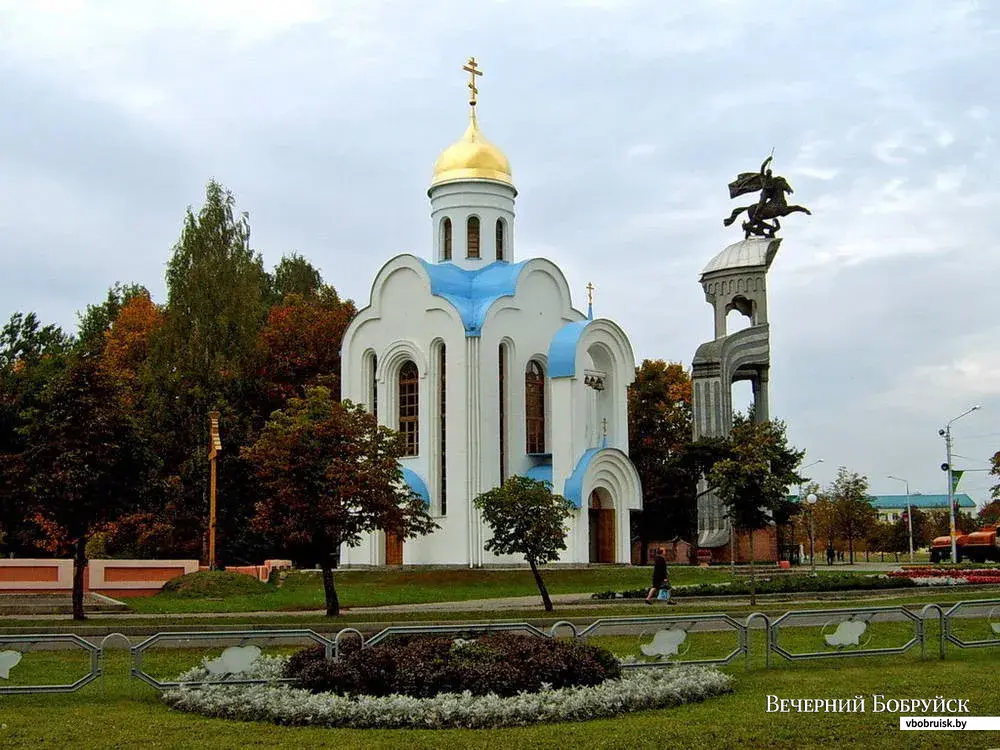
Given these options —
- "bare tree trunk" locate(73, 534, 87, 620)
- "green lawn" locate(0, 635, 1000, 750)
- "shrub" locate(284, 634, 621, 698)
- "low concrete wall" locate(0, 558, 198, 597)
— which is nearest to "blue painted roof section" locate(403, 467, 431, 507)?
"low concrete wall" locate(0, 558, 198, 597)

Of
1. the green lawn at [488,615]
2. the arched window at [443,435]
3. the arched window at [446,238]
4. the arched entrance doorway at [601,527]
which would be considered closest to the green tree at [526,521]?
the green lawn at [488,615]

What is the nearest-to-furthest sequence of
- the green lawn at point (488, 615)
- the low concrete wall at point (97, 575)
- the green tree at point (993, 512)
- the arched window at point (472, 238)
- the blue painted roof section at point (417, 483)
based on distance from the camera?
the green lawn at point (488, 615) → the low concrete wall at point (97, 575) → the blue painted roof section at point (417, 483) → the arched window at point (472, 238) → the green tree at point (993, 512)

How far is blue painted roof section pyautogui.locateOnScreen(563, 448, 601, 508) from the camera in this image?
37781mm

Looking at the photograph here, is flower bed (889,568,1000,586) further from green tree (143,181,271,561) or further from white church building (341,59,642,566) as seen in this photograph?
green tree (143,181,271,561)

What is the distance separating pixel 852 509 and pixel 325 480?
148 feet

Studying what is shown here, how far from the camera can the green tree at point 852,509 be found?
206ft

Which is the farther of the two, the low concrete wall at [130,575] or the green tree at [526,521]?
the low concrete wall at [130,575]

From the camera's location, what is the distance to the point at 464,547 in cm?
3747

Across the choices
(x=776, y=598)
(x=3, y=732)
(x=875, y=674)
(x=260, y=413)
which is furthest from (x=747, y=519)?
(x=260, y=413)

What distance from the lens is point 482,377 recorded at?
126 ft

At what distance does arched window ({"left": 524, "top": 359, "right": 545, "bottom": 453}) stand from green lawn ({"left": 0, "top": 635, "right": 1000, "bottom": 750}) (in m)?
27.6

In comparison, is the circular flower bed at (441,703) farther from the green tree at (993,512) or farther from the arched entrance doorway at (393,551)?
the green tree at (993,512)

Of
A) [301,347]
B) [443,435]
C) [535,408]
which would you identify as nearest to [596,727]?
[443,435]

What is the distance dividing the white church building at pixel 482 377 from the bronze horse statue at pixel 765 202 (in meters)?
7.96
